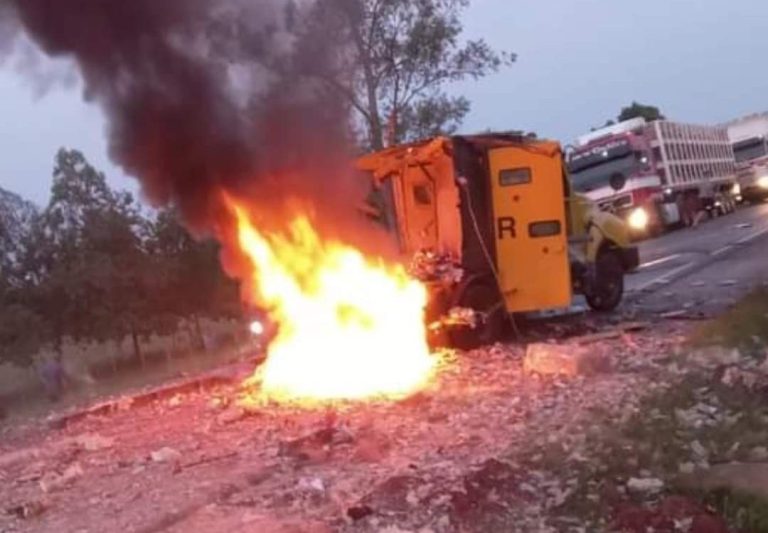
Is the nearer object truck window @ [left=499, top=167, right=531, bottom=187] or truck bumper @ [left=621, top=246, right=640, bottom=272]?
truck window @ [left=499, top=167, right=531, bottom=187]

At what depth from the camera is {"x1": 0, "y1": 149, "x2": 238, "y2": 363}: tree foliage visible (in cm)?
2391

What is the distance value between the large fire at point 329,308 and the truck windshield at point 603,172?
57.9 ft

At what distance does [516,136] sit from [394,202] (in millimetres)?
1715

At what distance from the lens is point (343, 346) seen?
41.0ft

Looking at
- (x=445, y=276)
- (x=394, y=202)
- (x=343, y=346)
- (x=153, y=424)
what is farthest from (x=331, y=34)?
(x=153, y=424)

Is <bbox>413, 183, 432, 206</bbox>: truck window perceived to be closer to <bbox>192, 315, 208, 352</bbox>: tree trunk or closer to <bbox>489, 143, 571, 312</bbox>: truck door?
<bbox>489, 143, 571, 312</bbox>: truck door

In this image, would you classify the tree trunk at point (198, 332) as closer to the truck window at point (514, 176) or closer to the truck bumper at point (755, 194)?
the truck window at point (514, 176)

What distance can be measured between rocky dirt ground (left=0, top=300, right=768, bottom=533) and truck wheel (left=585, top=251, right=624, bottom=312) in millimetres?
4295

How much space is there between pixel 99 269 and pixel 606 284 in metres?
11.6

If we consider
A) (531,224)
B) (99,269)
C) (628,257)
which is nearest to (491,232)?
(531,224)

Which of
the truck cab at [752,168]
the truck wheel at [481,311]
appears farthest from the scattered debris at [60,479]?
the truck cab at [752,168]

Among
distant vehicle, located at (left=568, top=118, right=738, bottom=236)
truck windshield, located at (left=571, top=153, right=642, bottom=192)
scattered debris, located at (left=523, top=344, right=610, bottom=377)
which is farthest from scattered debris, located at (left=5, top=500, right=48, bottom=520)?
truck windshield, located at (left=571, top=153, right=642, bottom=192)

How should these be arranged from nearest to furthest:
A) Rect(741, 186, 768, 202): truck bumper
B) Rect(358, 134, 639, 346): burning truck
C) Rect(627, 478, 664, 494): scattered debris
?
Rect(627, 478, 664, 494): scattered debris < Rect(358, 134, 639, 346): burning truck < Rect(741, 186, 768, 202): truck bumper

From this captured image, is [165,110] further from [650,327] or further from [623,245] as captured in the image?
[623,245]
